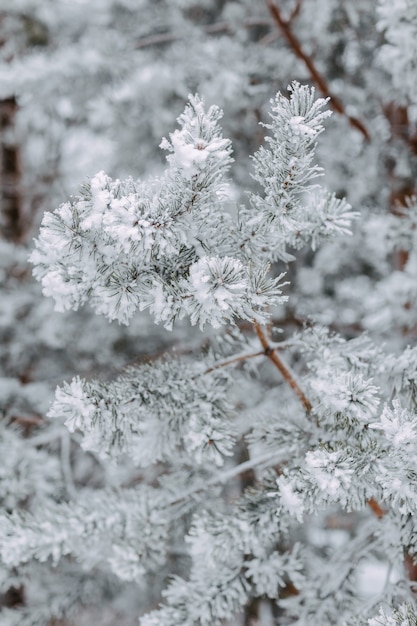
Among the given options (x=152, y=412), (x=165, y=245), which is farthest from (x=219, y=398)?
(x=165, y=245)

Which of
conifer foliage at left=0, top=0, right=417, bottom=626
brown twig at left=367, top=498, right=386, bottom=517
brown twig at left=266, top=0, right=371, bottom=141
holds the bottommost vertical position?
brown twig at left=367, top=498, right=386, bottom=517

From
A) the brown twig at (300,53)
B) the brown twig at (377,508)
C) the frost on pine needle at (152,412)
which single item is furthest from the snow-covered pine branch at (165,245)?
the brown twig at (300,53)

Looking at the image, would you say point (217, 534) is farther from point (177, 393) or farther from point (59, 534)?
point (59, 534)

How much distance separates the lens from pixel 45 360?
3424 millimetres

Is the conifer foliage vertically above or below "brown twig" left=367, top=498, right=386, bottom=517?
above

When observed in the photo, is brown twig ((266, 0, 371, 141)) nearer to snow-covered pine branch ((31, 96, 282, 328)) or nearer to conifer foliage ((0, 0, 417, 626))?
conifer foliage ((0, 0, 417, 626))

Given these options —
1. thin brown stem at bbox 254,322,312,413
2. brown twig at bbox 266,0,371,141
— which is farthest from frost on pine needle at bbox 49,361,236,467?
brown twig at bbox 266,0,371,141

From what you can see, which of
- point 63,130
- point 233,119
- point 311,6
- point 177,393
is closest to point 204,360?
point 177,393

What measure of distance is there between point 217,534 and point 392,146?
199cm

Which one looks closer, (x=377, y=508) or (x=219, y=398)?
(x=219, y=398)

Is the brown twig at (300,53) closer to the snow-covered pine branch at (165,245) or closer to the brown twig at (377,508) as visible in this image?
the snow-covered pine branch at (165,245)

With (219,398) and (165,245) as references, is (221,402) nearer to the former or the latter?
(219,398)

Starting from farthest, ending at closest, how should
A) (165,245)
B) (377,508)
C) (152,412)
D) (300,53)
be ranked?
(300,53) → (377,508) → (152,412) → (165,245)

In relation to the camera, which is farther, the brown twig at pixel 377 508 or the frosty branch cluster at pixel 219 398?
the brown twig at pixel 377 508
